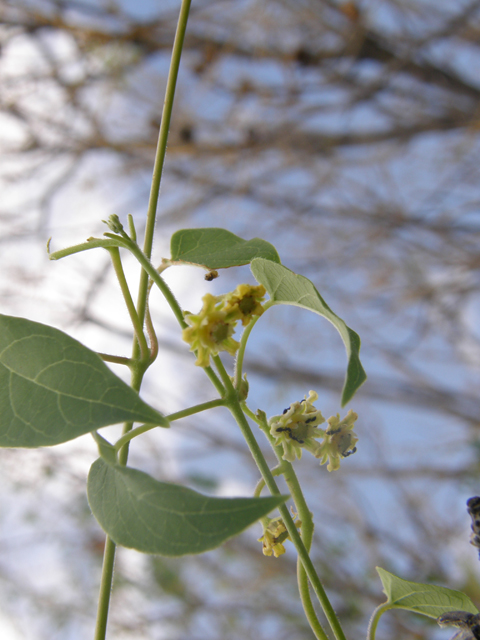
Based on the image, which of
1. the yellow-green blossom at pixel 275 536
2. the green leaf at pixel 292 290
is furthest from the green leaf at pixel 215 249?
the yellow-green blossom at pixel 275 536

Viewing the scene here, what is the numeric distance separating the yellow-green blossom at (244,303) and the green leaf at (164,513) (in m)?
0.07

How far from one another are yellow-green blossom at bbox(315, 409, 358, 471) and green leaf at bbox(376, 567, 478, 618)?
0.26ft

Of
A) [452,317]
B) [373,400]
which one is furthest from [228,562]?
[452,317]

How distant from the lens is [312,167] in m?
1.76

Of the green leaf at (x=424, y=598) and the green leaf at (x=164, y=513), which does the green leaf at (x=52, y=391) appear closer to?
the green leaf at (x=164, y=513)

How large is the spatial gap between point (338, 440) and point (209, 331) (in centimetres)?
7

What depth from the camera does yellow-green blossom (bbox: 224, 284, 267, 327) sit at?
191 millimetres

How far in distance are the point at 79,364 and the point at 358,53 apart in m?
1.66

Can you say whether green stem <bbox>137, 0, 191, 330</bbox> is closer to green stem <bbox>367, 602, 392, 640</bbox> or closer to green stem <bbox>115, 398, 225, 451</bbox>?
green stem <bbox>115, 398, 225, 451</bbox>

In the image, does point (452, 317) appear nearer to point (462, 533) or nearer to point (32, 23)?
point (462, 533)

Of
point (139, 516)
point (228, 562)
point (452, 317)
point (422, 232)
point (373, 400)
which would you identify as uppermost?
point (422, 232)

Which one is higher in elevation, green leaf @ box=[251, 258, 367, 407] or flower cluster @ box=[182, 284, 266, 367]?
green leaf @ box=[251, 258, 367, 407]

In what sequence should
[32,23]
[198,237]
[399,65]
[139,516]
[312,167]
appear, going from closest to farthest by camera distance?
[139,516]
[198,237]
[32,23]
[399,65]
[312,167]

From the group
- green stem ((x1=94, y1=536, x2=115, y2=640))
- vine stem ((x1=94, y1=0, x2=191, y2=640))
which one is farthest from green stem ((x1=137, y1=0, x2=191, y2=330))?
green stem ((x1=94, y1=536, x2=115, y2=640))
